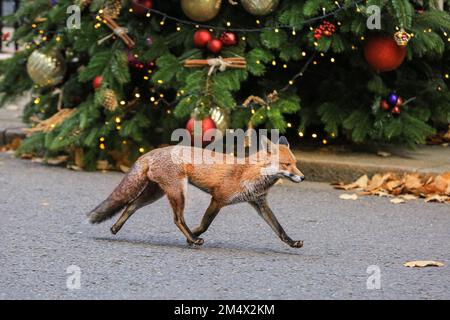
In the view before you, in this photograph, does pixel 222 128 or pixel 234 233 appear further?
pixel 222 128

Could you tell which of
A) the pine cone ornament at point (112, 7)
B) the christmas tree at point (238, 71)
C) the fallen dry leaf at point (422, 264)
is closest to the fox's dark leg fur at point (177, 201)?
the fallen dry leaf at point (422, 264)

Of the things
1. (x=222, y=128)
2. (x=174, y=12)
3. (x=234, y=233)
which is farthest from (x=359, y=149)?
(x=234, y=233)

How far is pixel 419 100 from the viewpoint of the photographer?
376 inches

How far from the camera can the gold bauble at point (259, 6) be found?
9164mm

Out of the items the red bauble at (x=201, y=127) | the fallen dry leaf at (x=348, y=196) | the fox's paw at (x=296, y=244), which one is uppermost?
the red bauble at (x=201, y=127)

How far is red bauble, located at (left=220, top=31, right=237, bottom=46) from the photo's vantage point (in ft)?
30.5

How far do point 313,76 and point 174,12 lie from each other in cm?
149

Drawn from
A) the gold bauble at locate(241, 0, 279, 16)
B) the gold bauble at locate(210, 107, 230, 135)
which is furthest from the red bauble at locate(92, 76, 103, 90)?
the gold bauble at locate(241, 0, 279, 16)

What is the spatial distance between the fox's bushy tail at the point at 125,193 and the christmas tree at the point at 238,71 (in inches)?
96.1

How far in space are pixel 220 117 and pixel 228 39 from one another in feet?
2.40

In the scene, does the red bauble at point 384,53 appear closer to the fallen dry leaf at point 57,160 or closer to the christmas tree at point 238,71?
the christmas tree at point 238,71

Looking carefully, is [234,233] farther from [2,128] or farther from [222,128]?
[2,128]

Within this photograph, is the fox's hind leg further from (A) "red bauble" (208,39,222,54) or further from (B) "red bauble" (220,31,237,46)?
(B) "red bauble" (220,31,237,46)

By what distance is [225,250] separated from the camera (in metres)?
6.58
